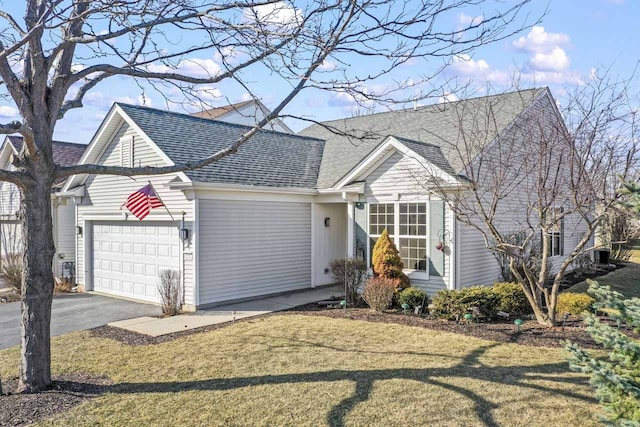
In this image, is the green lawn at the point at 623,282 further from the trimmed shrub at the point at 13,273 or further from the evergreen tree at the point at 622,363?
the trimmed shrub at the point at 13,273

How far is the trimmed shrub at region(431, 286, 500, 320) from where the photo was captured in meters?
9.72

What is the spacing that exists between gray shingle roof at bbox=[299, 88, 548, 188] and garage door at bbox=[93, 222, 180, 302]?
5.01 m

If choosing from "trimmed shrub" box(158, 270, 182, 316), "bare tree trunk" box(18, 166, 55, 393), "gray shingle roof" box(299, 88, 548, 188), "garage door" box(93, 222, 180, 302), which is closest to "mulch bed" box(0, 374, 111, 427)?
"bare tree trunk" box(18, 166, 55, 393)

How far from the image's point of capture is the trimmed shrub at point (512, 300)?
1023 centimetres

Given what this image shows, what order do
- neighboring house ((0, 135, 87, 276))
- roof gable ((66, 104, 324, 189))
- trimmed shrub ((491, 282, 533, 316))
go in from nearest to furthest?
trimmed shrub ((491, 282, 533, 316)) → roof gable ((66, 104, 324, 189)) → neighboring house ((0, 135, 87, 276))

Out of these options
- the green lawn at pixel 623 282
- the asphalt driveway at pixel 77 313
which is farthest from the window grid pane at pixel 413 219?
the asphalt driveway at pixel 77 313

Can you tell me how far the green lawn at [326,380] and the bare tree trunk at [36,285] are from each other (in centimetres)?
89

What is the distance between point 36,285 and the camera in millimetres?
6141

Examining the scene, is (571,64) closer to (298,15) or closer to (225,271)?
(298,15)

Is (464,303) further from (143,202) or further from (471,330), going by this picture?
(143,202)

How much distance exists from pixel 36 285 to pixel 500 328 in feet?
25.9

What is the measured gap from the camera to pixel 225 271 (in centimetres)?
1212

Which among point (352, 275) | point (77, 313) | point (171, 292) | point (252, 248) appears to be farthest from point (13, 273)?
point (352, 275)

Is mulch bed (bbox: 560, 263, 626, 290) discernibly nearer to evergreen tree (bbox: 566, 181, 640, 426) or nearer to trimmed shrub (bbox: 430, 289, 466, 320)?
trimmed shrub (bbox: 430, 289, 466, 320)
